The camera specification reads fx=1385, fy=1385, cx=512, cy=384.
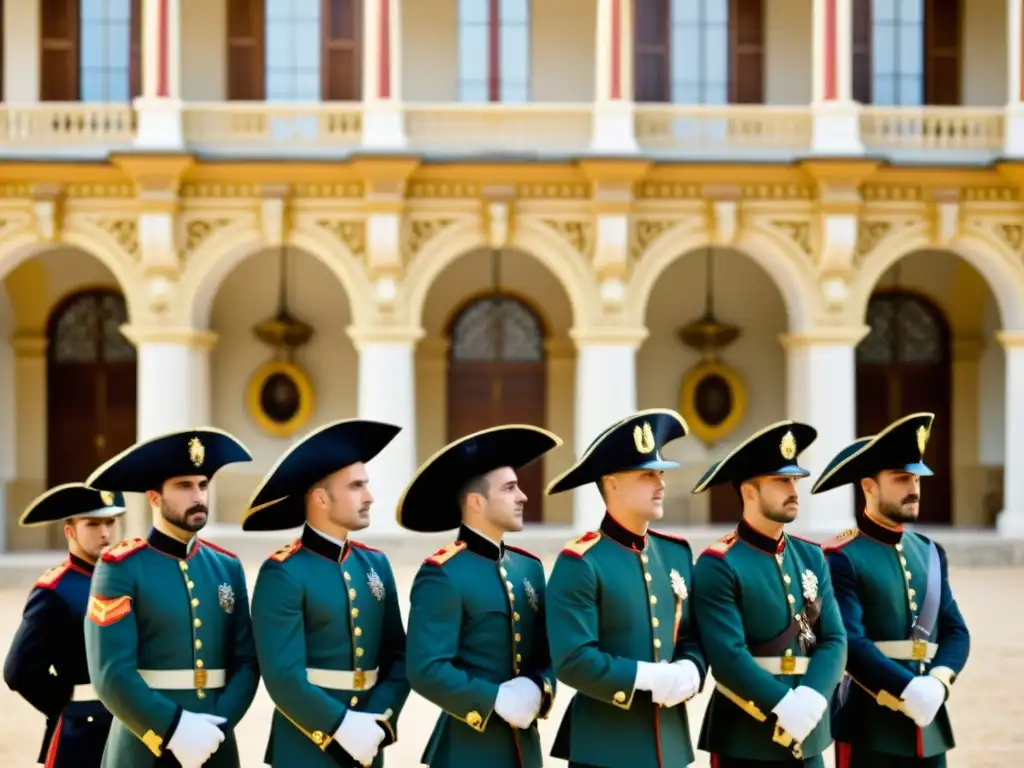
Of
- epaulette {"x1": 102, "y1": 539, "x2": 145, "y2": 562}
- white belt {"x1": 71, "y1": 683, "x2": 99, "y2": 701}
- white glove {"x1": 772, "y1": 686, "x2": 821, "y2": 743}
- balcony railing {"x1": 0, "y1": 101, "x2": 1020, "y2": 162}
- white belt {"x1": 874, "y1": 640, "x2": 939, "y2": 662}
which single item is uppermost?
balcony railing {"x1": 0, "y1": 101, "x2": 1020, "y2": 162}

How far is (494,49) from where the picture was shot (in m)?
21.7

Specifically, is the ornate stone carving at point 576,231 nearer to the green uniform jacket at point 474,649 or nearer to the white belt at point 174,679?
the green uniform jacket at point 474,649

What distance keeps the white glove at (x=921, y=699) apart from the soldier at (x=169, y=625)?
8.44 ft

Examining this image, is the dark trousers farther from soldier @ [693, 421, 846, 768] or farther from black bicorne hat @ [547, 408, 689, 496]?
black bicorne hat @ [547, 408, 689, 496]

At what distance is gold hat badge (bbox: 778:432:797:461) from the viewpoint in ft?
18.2

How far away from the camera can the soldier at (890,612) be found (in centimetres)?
569

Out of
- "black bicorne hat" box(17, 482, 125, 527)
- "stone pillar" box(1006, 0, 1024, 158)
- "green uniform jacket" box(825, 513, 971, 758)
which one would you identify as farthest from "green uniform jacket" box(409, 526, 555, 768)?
"stone pillar" box(1006, 0, 1024, 158)

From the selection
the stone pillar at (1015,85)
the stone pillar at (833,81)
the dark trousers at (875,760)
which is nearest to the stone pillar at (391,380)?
the stone pillar at (833,81)

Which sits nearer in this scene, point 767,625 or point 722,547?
point 767,625

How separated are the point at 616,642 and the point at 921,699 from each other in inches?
50.0

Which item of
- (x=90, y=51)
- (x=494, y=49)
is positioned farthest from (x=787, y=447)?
(x=90, y=51)

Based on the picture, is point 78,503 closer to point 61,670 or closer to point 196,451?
point 61,670

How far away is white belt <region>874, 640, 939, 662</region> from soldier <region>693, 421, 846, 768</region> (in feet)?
1.22

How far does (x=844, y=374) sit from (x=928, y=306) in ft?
12.8
